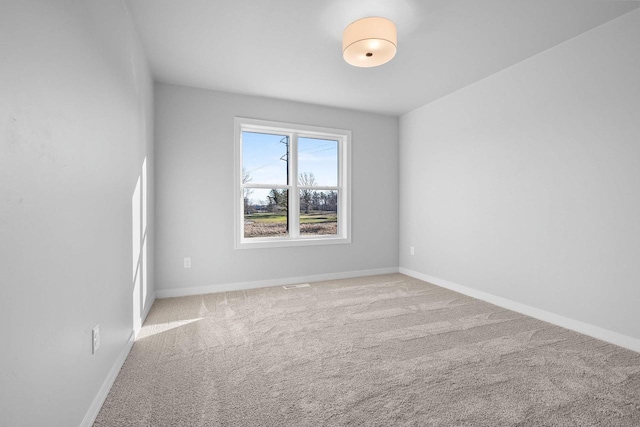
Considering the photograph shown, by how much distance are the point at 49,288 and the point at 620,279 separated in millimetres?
3636

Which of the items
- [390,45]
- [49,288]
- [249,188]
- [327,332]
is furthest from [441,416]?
[249,188]

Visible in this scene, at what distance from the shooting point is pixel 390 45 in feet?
7.79

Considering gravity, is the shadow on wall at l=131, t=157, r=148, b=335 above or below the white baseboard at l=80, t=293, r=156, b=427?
above

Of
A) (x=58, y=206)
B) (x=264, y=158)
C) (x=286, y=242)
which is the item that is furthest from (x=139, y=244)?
(x=264, y=158)

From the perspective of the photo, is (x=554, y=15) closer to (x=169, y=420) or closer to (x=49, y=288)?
(x=49, y=288)

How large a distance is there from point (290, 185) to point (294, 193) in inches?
5.1

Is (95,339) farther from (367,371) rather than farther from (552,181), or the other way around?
(552,181)

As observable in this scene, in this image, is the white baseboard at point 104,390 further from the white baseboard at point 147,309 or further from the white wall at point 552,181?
the white wall at point 552,181

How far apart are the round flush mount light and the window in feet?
6.10

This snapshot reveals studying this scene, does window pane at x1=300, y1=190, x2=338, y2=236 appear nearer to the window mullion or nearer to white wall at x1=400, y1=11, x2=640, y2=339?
the window mullion

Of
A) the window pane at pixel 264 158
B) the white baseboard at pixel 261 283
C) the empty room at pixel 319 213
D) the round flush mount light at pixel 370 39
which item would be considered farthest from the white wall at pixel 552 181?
the window pane at pixel 264 158

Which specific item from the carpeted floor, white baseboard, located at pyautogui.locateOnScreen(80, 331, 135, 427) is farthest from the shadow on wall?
white baseboard, located at pyautogui.locateOnScreen(80, 331, 135, 427)

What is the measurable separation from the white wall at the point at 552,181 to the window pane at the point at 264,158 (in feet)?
7.08

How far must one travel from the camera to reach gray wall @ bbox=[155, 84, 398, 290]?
3613 mm
